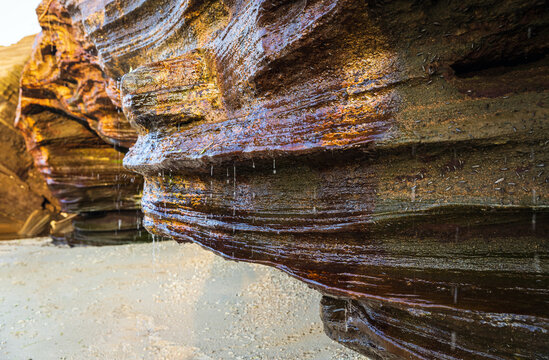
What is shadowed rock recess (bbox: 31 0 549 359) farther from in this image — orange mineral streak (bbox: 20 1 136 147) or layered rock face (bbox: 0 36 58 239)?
layered rock face (bbox: 0 36 58 239)

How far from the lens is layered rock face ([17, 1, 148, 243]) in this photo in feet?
25.8

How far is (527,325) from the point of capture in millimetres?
1571

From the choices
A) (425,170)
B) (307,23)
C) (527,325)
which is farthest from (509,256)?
(307,23)

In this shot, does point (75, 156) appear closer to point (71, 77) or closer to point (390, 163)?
point (71, 77)

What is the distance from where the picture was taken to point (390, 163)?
1.82 meters

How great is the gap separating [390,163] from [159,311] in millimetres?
3730

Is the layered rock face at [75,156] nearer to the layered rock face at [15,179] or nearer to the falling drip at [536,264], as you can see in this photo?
the layered rock face at [15,179]

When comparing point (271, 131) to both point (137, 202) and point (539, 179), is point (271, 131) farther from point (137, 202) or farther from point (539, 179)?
point (137, 202)

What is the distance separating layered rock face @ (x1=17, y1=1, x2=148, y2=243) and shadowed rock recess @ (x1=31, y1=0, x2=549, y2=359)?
6.03m

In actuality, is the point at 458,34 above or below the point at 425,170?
above

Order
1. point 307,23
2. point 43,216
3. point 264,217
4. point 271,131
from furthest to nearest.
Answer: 1. point 43,216
2. point 264,217
3. point 271,131
4. point 307,23

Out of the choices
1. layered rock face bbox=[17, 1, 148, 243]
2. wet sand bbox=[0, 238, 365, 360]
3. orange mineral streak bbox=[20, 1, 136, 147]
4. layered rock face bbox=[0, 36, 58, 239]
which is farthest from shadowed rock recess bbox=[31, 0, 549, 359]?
layered rock face bbox=[0, 36, 58, 239]

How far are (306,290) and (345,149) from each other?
3414 millimetres

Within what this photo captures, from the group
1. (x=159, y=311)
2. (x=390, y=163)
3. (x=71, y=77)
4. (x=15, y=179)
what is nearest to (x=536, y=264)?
(x=390, y=163)
